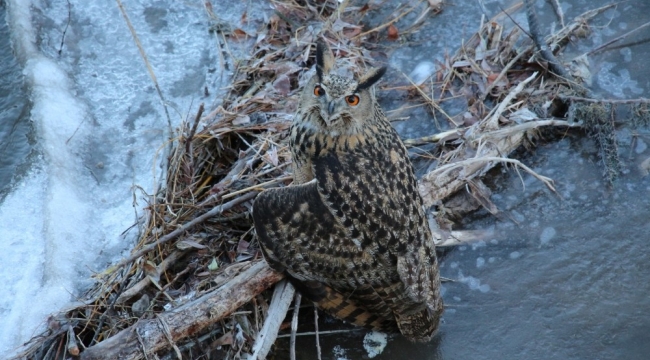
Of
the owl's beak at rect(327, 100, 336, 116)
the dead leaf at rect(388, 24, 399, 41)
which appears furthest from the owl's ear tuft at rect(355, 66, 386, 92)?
the dead leaf at rect(388, 24, 399, 41)

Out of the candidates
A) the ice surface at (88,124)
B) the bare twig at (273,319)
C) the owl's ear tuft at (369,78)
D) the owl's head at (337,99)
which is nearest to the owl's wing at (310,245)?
the bare twig at (273,319)

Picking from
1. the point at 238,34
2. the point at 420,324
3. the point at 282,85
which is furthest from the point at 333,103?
the point at 238,34

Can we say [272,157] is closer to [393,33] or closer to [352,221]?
[352,221]

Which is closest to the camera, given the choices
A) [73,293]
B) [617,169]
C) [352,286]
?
[352,286]

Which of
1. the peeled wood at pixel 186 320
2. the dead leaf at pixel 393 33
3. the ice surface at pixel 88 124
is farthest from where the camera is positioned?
the dead leaf at pixel 393 33

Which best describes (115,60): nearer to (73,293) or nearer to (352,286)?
(73,293)

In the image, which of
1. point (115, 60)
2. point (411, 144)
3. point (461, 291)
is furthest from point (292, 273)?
point (115, 60)

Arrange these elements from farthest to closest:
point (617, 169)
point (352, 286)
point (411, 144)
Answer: point (411, 144) < point (617, 169) < point (352, 286)

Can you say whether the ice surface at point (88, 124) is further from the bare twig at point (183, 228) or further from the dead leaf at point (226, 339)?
the dead leaf at point (226, 339)
